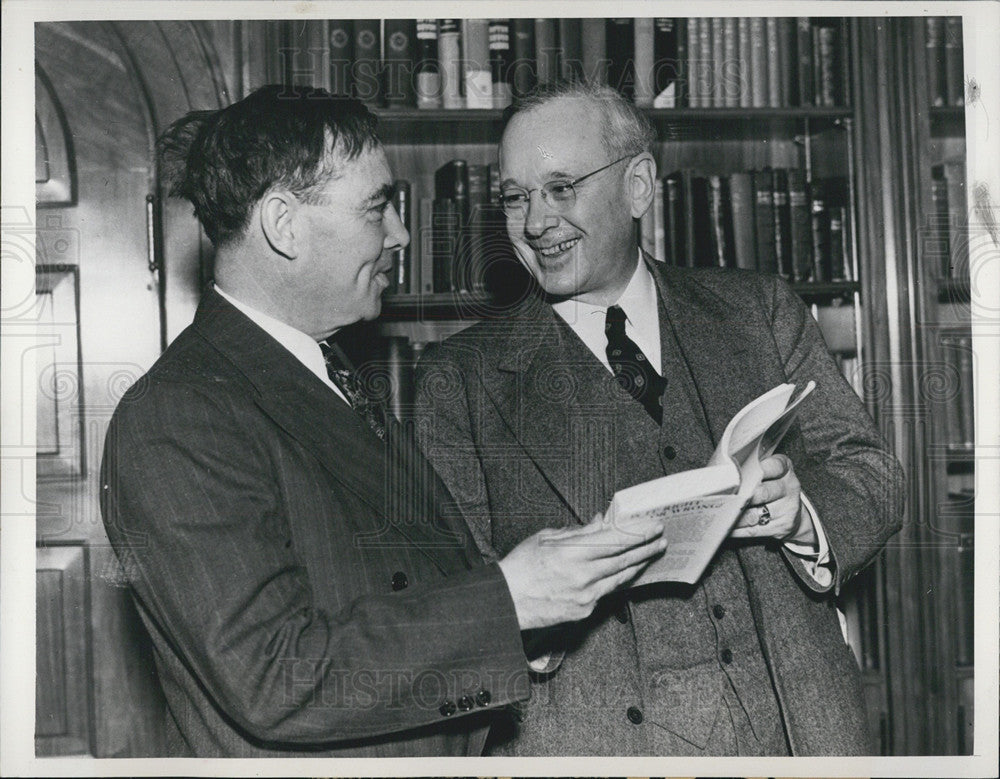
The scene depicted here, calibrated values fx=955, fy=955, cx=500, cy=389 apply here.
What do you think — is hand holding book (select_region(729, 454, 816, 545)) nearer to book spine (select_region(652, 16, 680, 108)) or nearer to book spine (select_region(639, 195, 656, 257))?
book spine (select_region(639, 195, 656, 257))

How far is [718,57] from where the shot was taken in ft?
8.25

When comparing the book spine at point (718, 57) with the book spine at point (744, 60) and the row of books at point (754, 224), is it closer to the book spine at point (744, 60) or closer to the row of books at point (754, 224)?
the book spine at point (744, 60)

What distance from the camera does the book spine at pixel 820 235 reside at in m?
2.58

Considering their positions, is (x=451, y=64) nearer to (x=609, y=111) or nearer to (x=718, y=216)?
(x=609, y=111)

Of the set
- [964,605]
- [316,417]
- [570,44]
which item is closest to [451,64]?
[570,44]

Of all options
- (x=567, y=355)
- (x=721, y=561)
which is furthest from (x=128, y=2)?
(x=721, y=561)

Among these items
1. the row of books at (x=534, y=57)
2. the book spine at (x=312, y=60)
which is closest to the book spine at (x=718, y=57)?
the row of books at (x=534, y=57)

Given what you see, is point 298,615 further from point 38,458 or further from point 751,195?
point 751,195

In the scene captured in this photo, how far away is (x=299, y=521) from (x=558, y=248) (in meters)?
0.81

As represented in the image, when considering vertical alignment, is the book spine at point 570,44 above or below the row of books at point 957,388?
above

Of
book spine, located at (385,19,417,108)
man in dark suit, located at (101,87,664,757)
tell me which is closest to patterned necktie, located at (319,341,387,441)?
man in dark suit, located at (101,87,664,757)

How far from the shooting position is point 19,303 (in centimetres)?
196

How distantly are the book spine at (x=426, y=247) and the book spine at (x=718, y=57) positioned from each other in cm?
80

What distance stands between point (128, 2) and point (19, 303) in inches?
26.6
